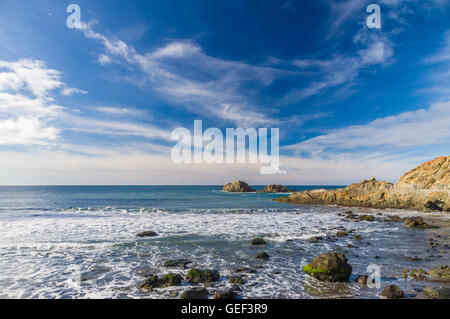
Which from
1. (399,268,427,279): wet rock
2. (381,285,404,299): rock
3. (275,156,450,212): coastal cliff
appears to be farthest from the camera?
(275,156,450,212): coastal cliff

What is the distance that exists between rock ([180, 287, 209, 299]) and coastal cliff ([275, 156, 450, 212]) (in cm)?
4194

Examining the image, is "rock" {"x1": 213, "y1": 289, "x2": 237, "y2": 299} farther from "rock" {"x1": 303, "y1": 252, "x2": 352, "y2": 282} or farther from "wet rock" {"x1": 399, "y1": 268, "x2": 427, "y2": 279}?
"wet rock" {"x1": 399, "y1": 268, "x2": 427, "y2": 279}

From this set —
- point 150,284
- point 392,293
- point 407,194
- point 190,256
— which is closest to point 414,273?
point 392,293

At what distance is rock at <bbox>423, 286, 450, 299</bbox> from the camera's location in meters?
7.73

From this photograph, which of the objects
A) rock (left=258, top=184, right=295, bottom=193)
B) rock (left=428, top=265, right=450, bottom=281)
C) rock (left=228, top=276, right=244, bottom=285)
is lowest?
rock (left=258, top=184, right=295, bottom=193)

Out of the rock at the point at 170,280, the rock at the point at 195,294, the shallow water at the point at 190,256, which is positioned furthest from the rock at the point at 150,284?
the rock at the point at 195,294

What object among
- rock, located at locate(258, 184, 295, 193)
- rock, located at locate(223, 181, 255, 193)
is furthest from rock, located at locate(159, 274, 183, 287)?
rock, located at locate(258, 184, 295, 193)

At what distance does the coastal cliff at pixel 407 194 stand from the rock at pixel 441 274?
33065 millimetres

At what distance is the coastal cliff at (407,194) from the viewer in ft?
117

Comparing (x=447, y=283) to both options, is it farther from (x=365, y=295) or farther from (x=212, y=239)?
(x=212, y=239)

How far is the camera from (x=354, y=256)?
13180 mm
